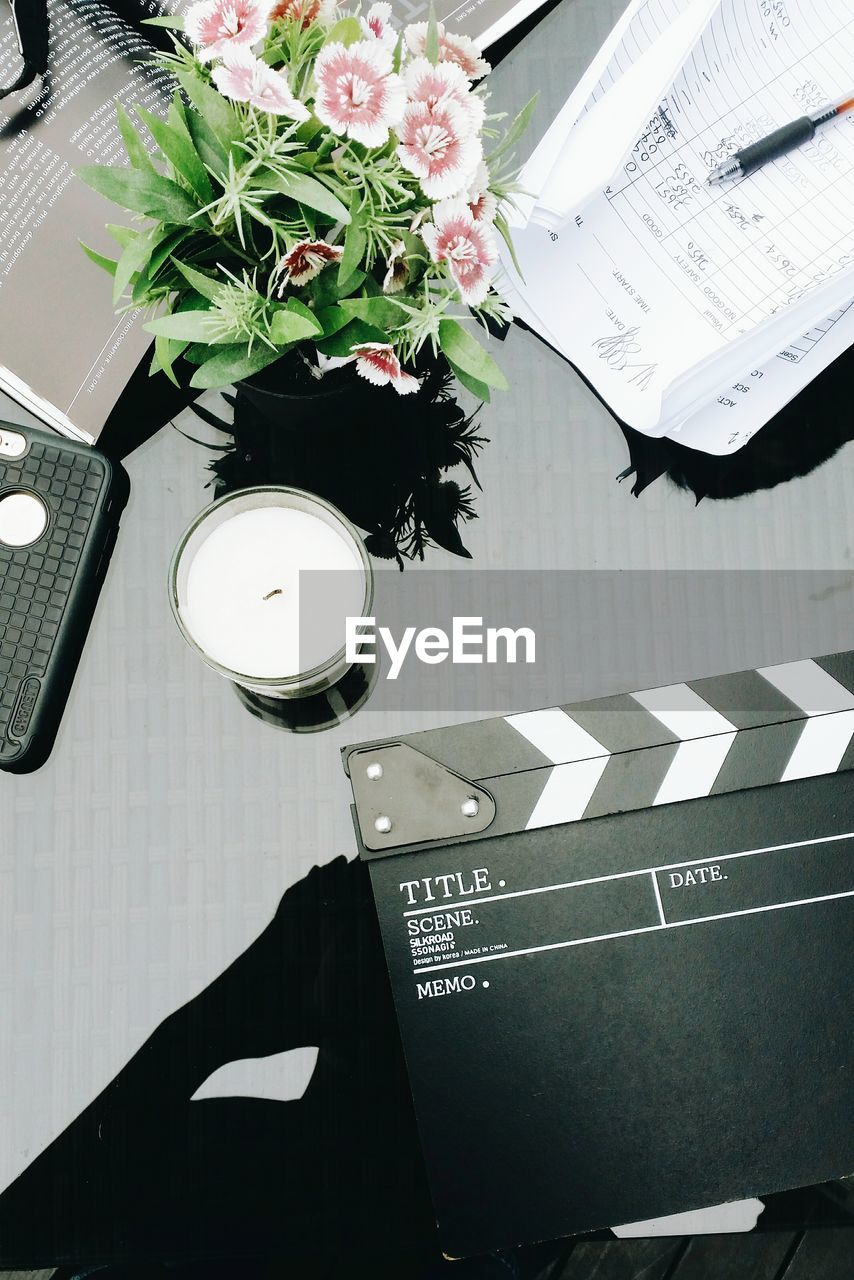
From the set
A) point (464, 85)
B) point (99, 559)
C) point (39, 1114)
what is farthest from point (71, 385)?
point (39, 1114)

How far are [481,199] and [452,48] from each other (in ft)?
0.21

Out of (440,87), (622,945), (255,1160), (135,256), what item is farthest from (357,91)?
(255,1160)

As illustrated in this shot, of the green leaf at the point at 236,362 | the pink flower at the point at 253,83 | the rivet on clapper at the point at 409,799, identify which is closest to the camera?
the pink flower at the point at 253,83

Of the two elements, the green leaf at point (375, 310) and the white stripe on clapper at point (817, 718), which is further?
the white stripe on clapper at point (817, 718)

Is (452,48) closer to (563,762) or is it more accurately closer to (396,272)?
(396,272)

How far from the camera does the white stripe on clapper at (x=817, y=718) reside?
59cm

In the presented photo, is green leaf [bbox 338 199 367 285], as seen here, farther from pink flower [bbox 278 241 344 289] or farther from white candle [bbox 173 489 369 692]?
white candle [bbox 173 489 369 692]

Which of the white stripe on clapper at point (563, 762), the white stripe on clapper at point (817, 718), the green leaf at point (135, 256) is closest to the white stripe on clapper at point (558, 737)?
the white stripe on clapper at point (563, 762)

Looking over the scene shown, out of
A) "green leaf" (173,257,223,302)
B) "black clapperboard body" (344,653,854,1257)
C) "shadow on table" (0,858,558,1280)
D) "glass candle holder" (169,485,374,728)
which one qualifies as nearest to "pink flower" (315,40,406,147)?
"green leaf" (173,257,223,302)

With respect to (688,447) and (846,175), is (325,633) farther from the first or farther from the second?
(846,175)

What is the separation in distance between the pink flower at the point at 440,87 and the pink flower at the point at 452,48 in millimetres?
30

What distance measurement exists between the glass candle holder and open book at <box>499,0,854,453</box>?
0.21 metres

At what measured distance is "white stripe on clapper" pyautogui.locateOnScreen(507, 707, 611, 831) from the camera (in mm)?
590
